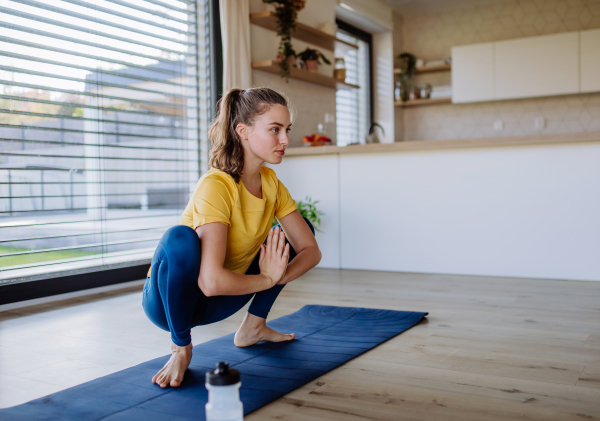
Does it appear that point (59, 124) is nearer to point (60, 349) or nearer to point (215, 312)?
point (60, 349)

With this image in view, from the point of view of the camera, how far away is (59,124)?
9.46 feet

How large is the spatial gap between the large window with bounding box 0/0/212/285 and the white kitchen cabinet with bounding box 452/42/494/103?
3038 millimetres

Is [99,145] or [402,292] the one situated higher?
[99,145]

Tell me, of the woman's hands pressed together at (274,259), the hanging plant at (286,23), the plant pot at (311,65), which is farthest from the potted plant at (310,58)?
the woman's hands pressed together at (274,259)

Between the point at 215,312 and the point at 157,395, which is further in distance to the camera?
the point at 215,312

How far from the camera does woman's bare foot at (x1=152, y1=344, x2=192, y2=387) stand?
1.55 metres

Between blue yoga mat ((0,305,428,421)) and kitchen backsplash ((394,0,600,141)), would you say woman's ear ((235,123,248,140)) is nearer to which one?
blue yoga mat ((0,305,428,421))

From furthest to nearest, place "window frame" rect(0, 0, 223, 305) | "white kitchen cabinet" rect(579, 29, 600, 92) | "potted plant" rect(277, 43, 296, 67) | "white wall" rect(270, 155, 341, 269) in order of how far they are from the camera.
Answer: "white kitchen cabinet" rect(579, 29, 600, 92)
"potted plant" rect(277, 43, 296, 67)
"white wall" rect(270, 155, 341, 269)
"window frame" rect(0, 0, 223, 305)

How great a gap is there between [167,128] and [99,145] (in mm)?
581

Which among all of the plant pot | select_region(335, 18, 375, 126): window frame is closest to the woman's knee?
the plant pot

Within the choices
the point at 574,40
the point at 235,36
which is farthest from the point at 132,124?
the point at 574,40

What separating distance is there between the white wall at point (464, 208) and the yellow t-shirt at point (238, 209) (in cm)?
190

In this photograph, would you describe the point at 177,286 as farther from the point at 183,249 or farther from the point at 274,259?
the point at 274,259

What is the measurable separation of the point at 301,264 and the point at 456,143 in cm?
195
